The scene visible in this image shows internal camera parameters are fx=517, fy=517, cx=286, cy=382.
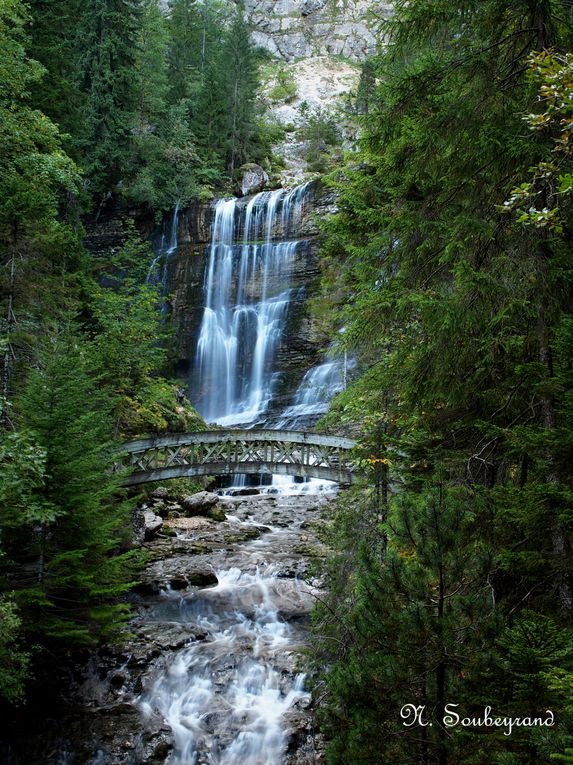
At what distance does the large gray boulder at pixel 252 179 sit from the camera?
37.7 m

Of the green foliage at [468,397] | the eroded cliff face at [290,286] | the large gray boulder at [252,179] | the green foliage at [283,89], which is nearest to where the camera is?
the green foliage at [468,397]

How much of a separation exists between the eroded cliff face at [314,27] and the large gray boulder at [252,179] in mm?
36418

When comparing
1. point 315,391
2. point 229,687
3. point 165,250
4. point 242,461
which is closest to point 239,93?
point 165,250

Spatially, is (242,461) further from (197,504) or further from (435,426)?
(435,426)

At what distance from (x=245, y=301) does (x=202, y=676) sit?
1003 inches

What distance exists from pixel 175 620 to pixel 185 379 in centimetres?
2211

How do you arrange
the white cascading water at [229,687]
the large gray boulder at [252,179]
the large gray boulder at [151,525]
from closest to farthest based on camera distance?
1. the white cascading water at [229,687]
2. the large gray boulder at [151,525]
3. the large gray boulder at [252,179]

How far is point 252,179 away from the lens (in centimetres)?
3825

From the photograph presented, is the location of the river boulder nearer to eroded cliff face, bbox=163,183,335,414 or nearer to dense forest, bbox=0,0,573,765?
dense forest, bbox=0,0,573,765

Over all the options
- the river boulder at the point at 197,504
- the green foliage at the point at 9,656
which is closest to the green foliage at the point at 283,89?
the river boulder at the point at 197,504

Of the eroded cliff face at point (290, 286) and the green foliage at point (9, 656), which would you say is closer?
the green foliage at point (9, 656)

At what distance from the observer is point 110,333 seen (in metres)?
15.4

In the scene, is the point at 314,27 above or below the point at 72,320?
above

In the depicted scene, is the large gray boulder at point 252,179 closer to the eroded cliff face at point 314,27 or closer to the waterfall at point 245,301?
the waterfall at point 245,301
